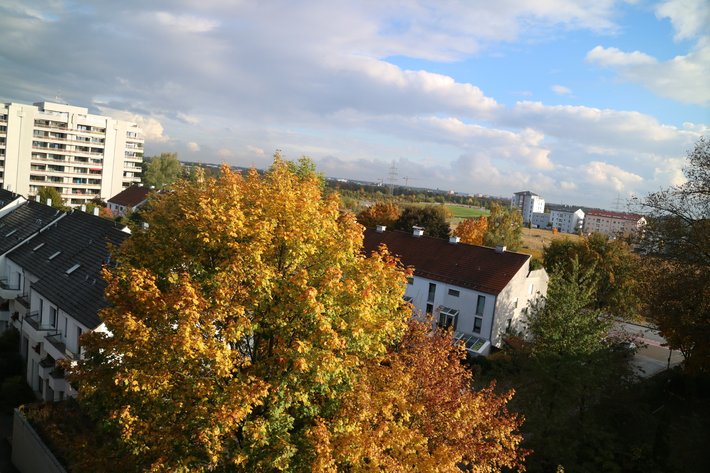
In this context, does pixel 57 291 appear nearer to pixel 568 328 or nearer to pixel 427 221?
pixel 568 328

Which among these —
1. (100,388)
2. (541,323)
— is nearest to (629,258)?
(541,323)

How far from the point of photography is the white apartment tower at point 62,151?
8362cm

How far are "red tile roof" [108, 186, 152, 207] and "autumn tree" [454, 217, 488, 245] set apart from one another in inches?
2180

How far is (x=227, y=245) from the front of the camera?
11266 mm

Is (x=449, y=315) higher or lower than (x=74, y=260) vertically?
lower

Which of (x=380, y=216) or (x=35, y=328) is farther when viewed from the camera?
(x=380, y=216)

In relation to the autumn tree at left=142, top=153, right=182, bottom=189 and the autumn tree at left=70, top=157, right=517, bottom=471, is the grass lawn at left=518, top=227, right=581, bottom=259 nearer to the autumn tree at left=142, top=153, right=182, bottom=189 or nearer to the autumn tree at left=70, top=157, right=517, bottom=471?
the autumn tree at left=70, top=157, right=517, bottom=471

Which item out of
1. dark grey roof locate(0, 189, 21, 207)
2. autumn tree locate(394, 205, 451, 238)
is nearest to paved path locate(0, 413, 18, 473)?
dark grey roof locate(0, 189, 21, 207)

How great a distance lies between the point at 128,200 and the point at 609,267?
77.6 meters

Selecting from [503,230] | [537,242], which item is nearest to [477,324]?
[503,230]

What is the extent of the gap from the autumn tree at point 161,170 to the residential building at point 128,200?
17.9 m

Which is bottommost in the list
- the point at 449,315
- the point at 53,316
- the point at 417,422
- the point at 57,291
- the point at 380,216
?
the point at 449,315

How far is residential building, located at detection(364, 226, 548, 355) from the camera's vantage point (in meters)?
35.0

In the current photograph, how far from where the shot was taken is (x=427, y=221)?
6275 centimetres
